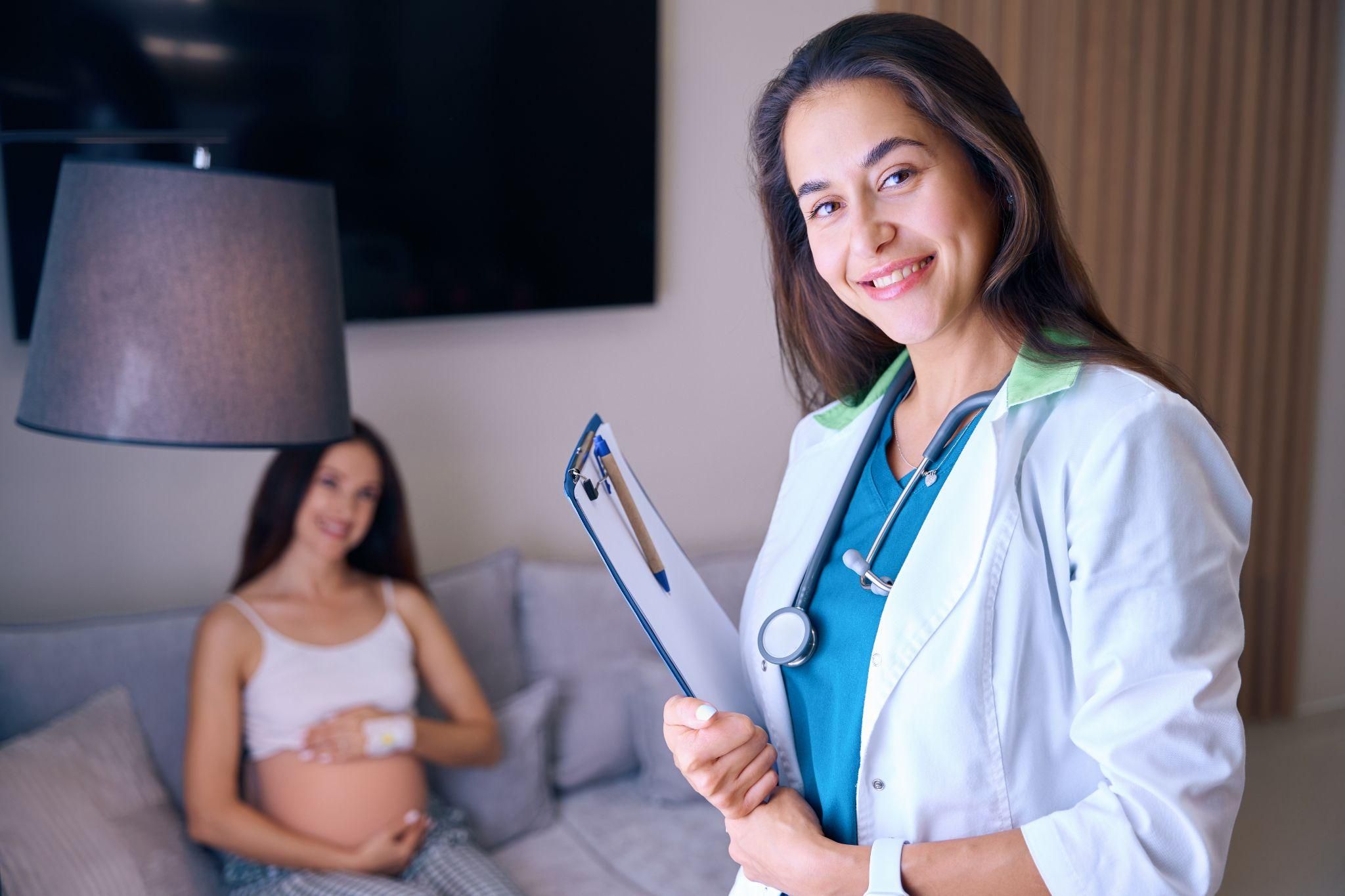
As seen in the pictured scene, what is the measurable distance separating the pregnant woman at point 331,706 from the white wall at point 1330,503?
3151 mm

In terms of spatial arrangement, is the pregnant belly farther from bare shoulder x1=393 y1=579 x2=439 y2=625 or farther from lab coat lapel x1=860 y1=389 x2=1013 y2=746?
lab coat lapel x1=860 y1=389 x2=1013 y2=746

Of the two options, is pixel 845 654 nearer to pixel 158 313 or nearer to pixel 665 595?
pixel 665 595

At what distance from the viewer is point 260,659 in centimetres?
190

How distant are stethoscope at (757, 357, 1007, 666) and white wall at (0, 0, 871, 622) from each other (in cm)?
140

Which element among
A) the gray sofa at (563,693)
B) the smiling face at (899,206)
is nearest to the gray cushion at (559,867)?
the gray sofa at (563,693)

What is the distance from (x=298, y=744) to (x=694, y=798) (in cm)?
87

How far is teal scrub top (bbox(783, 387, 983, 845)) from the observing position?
3.56 ft

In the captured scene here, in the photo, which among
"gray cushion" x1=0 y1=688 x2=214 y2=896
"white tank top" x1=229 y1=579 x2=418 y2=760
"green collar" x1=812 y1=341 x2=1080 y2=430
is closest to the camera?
A: "green collar" x1=812 y1=341 x2=1080 y2=430

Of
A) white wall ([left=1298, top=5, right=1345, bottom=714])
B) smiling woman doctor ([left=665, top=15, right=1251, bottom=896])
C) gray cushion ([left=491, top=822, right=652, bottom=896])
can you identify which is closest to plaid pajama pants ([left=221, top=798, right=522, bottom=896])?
gray cushion ([left=491, top=822, right=652, bottom=896])

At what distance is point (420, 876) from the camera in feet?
6.32

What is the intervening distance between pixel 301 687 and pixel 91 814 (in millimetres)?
365

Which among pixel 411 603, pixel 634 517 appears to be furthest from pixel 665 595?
pixel 411 603

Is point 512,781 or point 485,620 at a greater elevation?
point 485,620

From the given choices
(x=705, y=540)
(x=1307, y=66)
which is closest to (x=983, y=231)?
(x=705, y=540)
